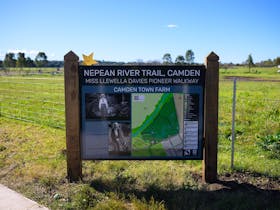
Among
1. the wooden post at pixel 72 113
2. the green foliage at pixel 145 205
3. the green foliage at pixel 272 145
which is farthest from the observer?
the green foliage at pixel 272 145

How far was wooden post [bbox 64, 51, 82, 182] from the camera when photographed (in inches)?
197

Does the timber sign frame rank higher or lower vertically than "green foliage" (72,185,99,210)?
higher

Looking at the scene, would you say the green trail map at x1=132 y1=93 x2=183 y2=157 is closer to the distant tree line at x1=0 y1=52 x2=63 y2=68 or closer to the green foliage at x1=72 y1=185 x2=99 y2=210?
the green foliage at x1=72 y1=185 x2=99 y2=210

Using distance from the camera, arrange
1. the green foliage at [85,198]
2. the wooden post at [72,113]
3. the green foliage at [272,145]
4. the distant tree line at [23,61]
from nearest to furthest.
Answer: the green foliage at [85,198] → the wooden post at [72,113] → the green foliage at [272,145] → the distant tree line at [23,61]

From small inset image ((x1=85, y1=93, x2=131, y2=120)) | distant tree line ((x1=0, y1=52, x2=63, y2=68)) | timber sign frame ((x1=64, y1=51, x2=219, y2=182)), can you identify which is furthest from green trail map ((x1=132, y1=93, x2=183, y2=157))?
distant tree line ((x1=0, y1=52, x2=63, y2=68))

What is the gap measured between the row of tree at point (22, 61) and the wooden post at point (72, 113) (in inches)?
4047

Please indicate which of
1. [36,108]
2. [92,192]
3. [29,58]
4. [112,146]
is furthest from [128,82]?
[29,58]

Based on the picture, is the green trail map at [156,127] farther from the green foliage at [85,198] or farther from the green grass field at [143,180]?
the green foliage at [85,198]

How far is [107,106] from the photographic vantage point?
16.9ft

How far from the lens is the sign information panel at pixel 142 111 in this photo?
5.07 m

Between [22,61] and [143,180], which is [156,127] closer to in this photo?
[143,180]

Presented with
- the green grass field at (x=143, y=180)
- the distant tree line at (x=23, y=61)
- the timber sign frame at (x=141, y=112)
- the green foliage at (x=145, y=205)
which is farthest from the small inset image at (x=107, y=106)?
the distant tree line at (x=23, y=61)

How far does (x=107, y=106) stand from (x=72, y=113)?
1.86 feet

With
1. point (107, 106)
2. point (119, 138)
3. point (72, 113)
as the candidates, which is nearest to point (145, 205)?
point (119, 138)
